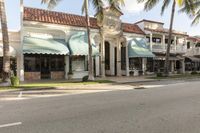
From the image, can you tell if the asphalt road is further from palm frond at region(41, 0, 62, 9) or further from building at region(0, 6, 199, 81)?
building at region(0, 6, 199, 81)

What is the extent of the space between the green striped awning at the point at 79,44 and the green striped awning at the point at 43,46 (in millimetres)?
712

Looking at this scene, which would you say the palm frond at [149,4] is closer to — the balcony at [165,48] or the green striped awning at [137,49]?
the green striped awning at [137,49]

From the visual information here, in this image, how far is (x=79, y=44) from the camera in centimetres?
2523

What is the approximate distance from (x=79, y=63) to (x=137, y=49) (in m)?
8.04

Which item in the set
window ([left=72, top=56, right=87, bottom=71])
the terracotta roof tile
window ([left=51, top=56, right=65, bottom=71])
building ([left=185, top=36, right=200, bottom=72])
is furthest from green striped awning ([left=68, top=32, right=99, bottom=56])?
building ([left=185, top=36, right=200, bottom=72])

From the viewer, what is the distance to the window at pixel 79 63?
88.4 ft

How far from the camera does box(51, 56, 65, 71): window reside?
2597 centimetres

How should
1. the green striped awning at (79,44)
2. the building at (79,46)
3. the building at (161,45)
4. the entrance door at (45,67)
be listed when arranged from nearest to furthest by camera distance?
the building at (79,46) → the green striped awning at (79,44) → the entrance door at (45,67) → the building at (161,45)

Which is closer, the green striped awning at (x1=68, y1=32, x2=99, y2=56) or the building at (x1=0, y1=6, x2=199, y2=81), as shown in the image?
the building at (x1=0, y1=6, x2=199, y2=81)

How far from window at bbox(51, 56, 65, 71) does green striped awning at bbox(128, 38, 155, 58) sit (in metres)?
9.10

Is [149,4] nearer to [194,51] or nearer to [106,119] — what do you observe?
[194,51]

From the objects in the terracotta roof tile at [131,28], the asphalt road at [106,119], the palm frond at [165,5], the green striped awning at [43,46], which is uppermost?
the palm frond at [165,5]

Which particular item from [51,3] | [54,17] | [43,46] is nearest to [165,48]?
[54,17]

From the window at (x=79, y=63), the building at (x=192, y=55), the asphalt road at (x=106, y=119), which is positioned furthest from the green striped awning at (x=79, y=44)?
the building at (x=192, y=55)
